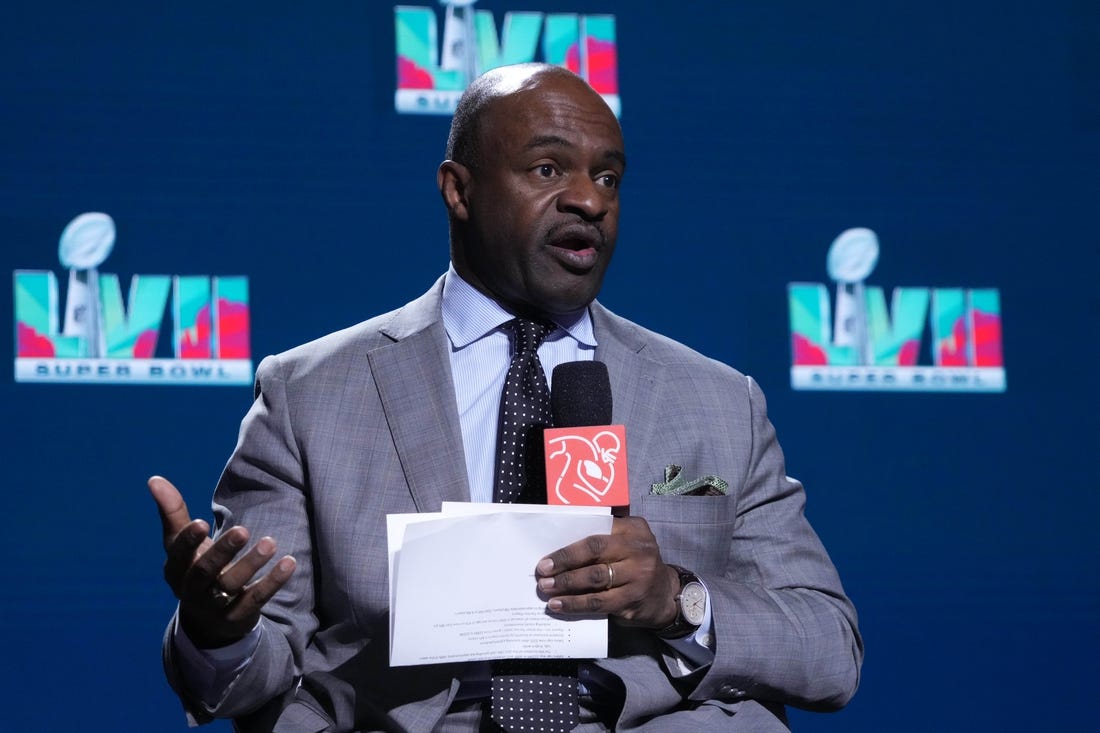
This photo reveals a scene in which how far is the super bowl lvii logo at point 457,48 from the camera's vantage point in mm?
2973

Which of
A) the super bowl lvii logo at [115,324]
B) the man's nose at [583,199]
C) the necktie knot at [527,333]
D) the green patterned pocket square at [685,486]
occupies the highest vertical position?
the man's nose at [583,199]

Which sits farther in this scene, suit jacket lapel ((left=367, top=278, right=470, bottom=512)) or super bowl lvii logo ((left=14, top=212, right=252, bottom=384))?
super bowl lvii logo ((left=14, top=212, right=252, bottom=384))

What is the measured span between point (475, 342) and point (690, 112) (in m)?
→ 1.30

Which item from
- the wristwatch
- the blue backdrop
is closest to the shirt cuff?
the wristwatch

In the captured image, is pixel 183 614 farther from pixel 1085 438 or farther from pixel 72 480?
pixel 1085 438

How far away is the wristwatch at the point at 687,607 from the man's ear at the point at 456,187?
0.71 metres

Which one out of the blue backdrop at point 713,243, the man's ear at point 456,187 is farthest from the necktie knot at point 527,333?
the blue backdrop at point 713,243

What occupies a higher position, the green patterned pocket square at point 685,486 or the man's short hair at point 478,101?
the man's short hair at point 478,101

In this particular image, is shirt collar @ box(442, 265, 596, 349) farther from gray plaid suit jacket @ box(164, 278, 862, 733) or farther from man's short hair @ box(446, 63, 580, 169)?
man's short hair @ box(446, 63, 580, 169)

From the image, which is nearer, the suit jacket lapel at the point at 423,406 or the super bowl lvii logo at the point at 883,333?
the suit jacket lapel at the point at 423,406

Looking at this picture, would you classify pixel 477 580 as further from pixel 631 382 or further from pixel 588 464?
pixel 631 382

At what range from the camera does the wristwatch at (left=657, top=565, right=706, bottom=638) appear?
5.85 ft

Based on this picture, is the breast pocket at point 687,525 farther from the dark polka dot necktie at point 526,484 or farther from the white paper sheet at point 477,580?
the white paper sheet at point 477,580

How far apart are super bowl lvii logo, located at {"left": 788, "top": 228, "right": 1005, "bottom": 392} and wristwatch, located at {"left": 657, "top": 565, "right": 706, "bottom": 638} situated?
136cm
